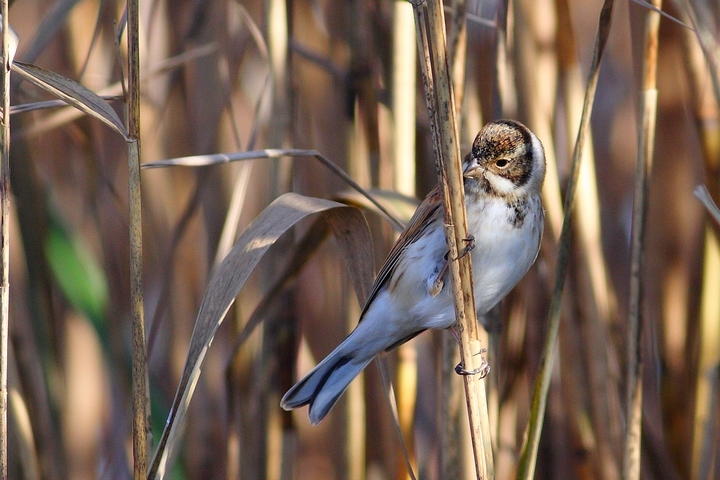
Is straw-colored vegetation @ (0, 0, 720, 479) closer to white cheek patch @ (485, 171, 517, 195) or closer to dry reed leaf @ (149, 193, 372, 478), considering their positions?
dry reed leaf @ (149, 193, 372, 478)

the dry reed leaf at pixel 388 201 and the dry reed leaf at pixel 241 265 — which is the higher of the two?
the dry reed leaf at pixel 388 201

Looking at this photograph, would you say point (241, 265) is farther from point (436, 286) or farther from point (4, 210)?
point (436, 286)

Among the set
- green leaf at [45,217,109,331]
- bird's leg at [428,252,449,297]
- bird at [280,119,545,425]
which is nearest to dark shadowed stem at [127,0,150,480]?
bird at [280,119,545,425]

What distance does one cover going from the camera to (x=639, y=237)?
1.75 m

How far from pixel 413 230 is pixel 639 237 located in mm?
546

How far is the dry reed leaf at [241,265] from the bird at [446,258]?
0.18 metres

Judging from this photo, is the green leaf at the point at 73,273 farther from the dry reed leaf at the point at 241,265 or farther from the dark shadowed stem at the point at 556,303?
the dark shadowed stem at the point at 556,303

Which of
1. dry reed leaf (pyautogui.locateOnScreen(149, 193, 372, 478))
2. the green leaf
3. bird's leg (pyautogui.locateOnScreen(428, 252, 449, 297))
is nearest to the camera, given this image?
dry reed leaf (pyautogui.locateOnScreen(149, 193, 372, 478))

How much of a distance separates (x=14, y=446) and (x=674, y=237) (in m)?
2.05

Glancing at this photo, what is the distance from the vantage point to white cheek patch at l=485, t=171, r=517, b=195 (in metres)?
1.89

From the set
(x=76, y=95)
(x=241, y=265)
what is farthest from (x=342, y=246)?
(x=76, y=95)

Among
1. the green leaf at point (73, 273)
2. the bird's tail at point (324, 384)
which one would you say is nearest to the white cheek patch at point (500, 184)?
the bird's tail at point (324, 384)

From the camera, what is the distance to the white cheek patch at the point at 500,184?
6.19ft

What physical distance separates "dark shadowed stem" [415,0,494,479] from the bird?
0.45m
